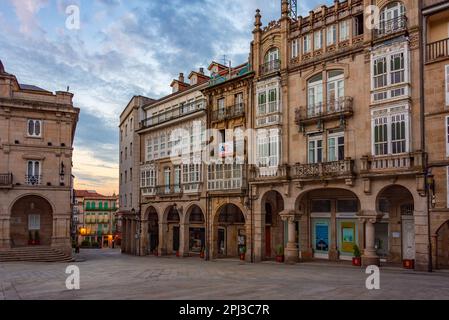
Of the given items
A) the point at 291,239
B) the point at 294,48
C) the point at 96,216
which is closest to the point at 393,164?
the point at 291,239

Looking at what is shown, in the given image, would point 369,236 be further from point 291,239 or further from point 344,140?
point 344,140

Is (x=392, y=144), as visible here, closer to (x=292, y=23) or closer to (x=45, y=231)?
(x=292, y=23)

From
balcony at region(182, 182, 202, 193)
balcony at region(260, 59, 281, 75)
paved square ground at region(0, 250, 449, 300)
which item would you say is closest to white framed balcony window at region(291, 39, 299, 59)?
balcony at region(260, 59, 281, 75)

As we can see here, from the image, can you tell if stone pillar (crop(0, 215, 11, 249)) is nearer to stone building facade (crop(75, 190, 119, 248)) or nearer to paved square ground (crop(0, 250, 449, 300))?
paved square ground (crop(0, 250, 449, 300))

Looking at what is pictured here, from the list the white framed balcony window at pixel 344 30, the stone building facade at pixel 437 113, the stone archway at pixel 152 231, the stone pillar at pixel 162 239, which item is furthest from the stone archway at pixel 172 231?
the stone building facade at pixel 437 113

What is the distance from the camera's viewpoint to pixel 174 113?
4403cm

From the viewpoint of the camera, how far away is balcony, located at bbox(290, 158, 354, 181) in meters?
27.5

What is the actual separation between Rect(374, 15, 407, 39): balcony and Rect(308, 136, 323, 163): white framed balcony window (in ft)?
24.1

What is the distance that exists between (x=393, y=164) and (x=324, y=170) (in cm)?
452

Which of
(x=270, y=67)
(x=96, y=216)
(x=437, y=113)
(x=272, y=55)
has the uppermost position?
(x=272, y=55)

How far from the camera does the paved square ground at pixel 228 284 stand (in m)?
17.1

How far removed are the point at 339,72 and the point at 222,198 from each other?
13628 millimetres

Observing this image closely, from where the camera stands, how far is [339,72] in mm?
29250
